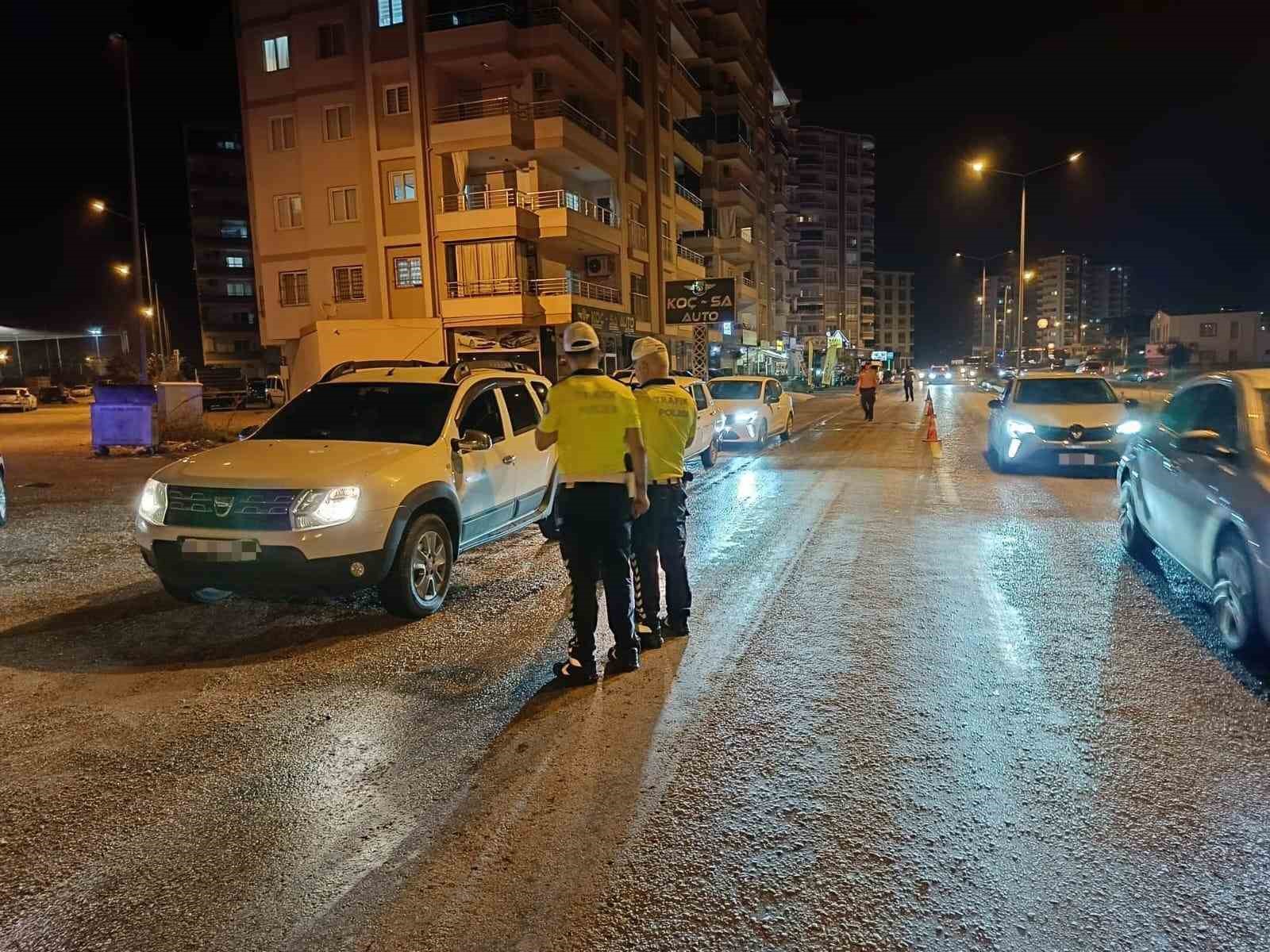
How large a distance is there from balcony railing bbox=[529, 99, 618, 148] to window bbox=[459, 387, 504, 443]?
2717cm

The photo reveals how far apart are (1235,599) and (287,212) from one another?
36.5 m

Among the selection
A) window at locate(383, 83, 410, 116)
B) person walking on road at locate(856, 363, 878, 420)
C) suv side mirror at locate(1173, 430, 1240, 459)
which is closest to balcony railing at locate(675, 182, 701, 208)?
window at locate(383, 83, 410, 116)

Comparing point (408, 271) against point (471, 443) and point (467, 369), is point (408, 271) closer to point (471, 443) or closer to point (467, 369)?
point (467, 369)

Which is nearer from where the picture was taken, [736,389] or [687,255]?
[736,389]

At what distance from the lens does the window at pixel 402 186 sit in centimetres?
3281

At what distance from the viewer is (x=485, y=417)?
735 centimetres

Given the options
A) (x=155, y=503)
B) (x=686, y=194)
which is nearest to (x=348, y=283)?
(x=686, y=194)

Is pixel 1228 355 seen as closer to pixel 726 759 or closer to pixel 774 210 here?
pixel 774 210

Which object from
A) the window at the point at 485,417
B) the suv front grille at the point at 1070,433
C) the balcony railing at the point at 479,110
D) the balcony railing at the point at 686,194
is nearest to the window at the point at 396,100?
the balcony railing at the point at 479,110

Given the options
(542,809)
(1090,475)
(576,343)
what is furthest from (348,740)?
(1090,475)

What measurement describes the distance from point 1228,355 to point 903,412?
87.4 metres

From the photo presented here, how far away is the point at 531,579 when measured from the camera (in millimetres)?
7320

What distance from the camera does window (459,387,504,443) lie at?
279 inches

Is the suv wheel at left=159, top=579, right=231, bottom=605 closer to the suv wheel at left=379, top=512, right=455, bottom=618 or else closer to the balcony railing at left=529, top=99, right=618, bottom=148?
the suv wheel at left=379, top=512, right=455, bottom=618
